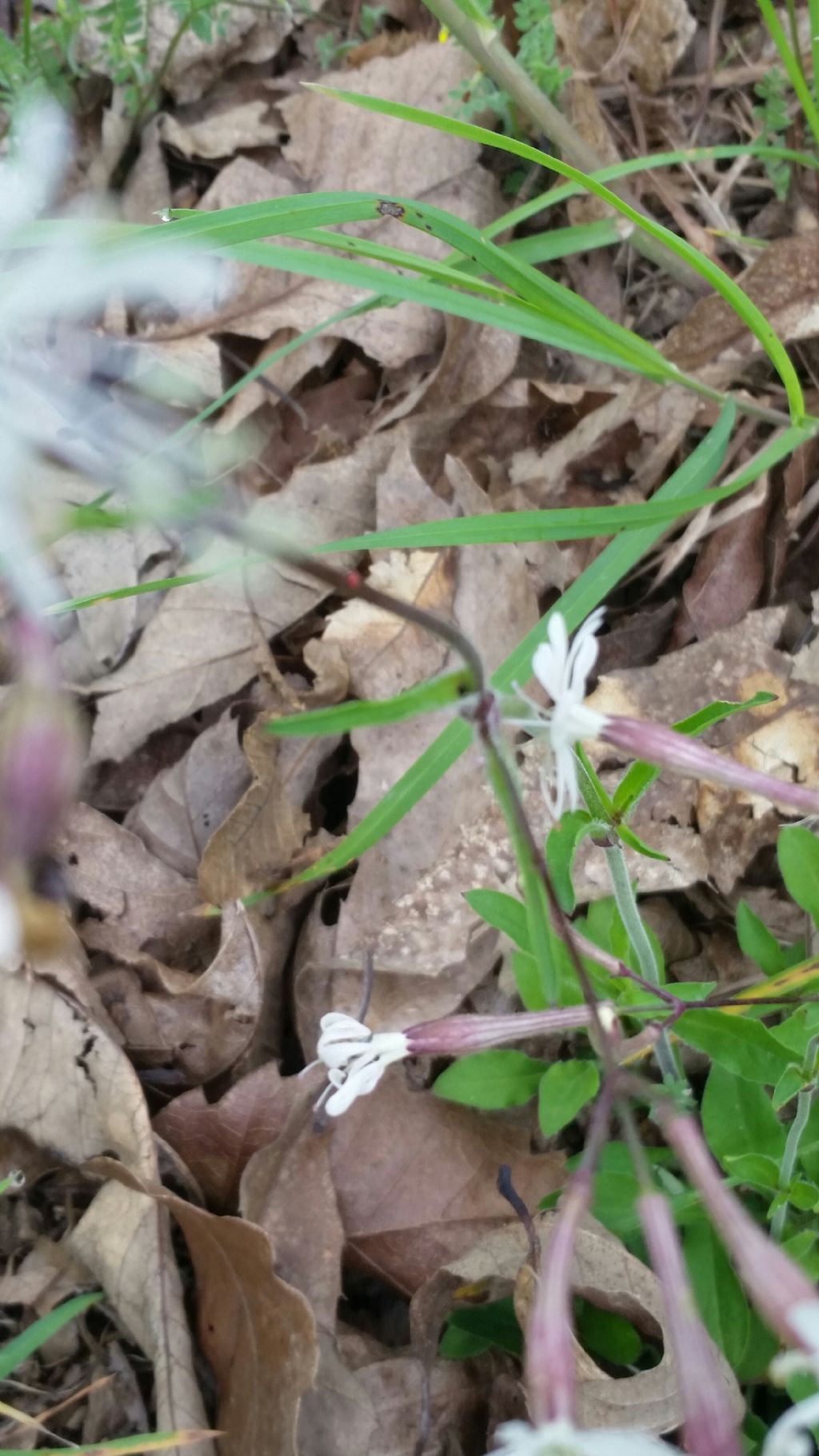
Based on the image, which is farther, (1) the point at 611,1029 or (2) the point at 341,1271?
(2) the point at 341,1271

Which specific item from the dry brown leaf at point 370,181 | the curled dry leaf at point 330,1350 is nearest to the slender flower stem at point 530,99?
the dry brown leaf at point 370,181

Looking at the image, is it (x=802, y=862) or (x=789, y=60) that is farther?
(x=789, y=60)

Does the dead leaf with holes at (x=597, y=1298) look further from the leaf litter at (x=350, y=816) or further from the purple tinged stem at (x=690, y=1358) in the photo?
the purple tinged stem at (x=690, y=1358)

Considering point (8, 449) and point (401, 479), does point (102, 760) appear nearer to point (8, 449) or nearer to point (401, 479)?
point (401, 479)

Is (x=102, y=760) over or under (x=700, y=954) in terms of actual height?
over

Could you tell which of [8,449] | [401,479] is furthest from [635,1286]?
[401,479]

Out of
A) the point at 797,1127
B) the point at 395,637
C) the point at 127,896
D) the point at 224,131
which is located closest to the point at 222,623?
the point at 395,637

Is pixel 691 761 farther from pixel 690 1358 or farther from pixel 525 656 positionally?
pixel 525 656
